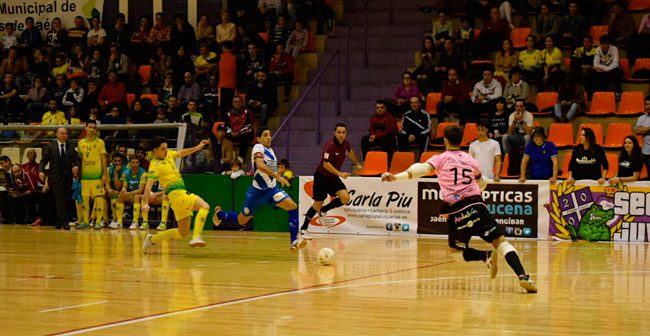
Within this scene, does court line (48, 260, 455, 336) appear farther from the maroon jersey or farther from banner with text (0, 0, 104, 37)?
banner with text (0, 0, 104, 37)

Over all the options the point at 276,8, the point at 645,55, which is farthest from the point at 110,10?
the point at 645,55

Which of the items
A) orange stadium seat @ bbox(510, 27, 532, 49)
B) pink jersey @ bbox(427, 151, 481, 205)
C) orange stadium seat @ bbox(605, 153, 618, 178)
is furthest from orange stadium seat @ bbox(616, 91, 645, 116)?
pink jersey @ bbox(427, 151, 481, 205)

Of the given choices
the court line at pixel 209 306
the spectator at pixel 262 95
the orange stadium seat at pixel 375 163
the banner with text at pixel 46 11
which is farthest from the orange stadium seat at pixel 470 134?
the banner with text at pixel 46 11

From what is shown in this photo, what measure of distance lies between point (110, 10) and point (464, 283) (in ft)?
70.8

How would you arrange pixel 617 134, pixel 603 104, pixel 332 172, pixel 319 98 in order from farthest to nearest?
pixel 319 98 → pixel 603 104 → pixel 617 134 → pixel 332 172

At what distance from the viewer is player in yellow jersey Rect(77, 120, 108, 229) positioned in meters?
22.4

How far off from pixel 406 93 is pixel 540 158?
454 centimetres

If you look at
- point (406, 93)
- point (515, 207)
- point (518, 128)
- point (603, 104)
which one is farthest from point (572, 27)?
point (515, 207)

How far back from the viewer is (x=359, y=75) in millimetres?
26062

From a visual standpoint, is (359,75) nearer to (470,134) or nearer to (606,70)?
(470,134)

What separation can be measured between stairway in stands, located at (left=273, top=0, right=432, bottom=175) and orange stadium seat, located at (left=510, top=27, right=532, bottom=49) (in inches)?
108

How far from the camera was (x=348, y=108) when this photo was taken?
996 inches

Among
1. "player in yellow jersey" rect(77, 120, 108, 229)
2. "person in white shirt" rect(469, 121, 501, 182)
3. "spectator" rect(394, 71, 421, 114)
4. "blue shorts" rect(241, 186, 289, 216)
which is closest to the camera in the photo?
"blue shorts" rect(241, 186, 289, 216)

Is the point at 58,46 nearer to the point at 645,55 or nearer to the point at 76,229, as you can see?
the point at 76,229
